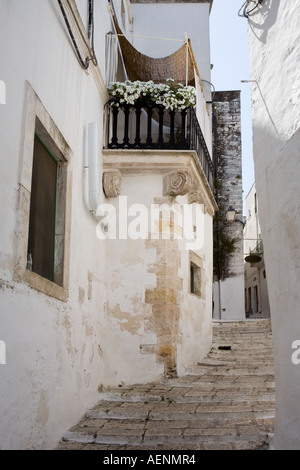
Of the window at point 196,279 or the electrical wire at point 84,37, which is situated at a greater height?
the electrical wire at point 84,37

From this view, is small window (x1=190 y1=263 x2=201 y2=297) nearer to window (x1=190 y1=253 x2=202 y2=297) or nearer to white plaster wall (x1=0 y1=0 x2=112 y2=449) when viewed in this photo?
window (x1=190 y1=253 x2=202 y2=297)

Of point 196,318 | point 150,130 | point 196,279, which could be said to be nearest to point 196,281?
point 196,279

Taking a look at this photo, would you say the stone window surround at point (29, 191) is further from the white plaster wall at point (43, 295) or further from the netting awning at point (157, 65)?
the netting awning at point (157, 65)

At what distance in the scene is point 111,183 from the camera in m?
7.91

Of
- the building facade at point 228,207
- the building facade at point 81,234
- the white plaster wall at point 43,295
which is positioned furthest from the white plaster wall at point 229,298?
the white plaster wall at point 43,295

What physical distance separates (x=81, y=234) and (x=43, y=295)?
1.70 meters

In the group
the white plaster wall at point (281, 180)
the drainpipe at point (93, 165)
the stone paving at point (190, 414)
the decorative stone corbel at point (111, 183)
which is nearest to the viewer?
the white plaster wall at point (281, 180)

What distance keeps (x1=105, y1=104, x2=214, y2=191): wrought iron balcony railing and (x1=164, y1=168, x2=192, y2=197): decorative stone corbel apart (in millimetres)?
392

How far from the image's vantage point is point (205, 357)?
956 centimetres

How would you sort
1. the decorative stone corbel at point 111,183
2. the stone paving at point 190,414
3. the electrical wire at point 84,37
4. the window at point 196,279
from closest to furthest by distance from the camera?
the stone paving at point 190,414, the electrical wire at point 84,37, the decorative stone corbel at point 111,183, the window at point 196,279

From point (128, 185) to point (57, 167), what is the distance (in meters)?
2.38

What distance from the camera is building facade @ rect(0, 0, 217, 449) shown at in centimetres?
427

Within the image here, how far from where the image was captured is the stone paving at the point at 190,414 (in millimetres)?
5184

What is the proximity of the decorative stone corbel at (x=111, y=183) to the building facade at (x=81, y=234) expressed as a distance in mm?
18
